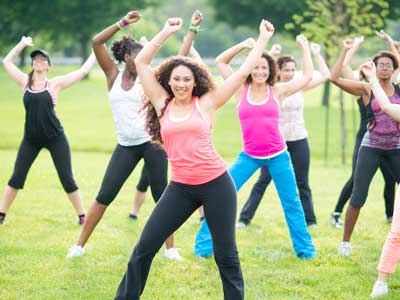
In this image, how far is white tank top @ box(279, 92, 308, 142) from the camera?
1023 cm

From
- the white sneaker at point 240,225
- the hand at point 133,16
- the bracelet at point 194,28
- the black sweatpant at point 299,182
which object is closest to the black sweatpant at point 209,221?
the bracelet at point 194,28

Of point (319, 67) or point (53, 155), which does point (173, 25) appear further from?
point (53, 155)

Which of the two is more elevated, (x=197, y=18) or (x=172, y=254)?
(x=197, y=18)

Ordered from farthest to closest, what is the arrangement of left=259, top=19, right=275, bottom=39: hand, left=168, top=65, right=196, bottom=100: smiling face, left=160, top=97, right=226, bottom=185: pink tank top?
left=259, top=19, right=275, bottom=39: hand
left=168, top=65, right=196, bottom=100: smiling face
left=160, top=97, right=226, bottom=185: pink tank top

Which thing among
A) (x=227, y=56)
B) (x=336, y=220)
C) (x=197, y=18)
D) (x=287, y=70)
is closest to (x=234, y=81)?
(x=197, y=18)

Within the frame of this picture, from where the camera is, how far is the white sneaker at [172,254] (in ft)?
27.1

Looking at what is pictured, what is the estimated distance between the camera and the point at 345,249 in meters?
8.55

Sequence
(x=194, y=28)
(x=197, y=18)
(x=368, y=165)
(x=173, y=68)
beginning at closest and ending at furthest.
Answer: (x=173, y=68) < (x=197, y=18) < (x=194, y=28) < (x=368, y=165)

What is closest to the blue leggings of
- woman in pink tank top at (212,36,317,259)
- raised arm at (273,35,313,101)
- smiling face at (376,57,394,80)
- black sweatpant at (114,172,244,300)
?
woman in pink tank top at (212,36,317,259)

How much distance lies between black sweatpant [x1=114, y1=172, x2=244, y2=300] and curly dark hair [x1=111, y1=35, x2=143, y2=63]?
2.60 m

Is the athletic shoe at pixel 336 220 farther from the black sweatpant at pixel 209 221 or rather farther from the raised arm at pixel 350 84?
the black sweatpant at pixel 209 221

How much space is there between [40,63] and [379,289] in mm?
5480

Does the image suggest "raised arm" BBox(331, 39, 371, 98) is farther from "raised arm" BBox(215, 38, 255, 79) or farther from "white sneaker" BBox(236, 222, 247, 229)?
"white sneaker" BBox(236, 222, 247, 229)

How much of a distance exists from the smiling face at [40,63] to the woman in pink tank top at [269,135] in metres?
2.97
